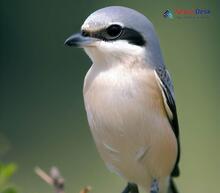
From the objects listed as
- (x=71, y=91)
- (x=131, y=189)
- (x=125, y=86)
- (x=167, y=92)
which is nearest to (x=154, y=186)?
(x=131, y=189)

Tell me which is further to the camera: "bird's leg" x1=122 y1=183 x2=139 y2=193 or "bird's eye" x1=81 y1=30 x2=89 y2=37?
"bird's leg" x1=122 y1=183 x2=139 y2=193

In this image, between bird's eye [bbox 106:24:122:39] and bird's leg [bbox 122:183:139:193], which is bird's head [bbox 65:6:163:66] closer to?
bird's eye [bbox 106:24:122:39]

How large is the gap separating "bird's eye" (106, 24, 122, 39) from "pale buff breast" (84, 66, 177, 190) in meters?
0.11

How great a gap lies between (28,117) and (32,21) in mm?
1261

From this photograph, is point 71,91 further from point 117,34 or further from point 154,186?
point 117,34

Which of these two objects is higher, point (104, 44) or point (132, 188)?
point (104, 44)

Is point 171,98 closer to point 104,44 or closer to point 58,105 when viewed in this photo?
point 104,44

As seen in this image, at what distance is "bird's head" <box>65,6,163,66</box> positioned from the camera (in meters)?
2.64

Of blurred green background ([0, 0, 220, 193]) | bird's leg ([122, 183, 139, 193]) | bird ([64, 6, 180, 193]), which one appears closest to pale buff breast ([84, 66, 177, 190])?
bird ([64, 6, 180, 193])

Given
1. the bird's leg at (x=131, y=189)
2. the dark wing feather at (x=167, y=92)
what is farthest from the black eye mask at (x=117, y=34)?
the bird's leg at (x=131, y=189)

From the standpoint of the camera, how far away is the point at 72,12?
22.1 ft

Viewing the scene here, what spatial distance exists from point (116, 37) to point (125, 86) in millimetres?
165

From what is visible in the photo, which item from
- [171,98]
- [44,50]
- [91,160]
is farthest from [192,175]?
[171,98]

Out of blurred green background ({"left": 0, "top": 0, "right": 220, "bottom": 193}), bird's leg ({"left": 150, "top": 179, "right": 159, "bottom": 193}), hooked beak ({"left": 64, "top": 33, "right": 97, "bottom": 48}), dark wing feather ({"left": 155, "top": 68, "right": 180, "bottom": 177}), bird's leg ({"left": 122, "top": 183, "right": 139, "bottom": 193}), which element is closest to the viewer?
hooked beak ({"left": 64, "top": 33, "right": 97, "bottom": 48})
